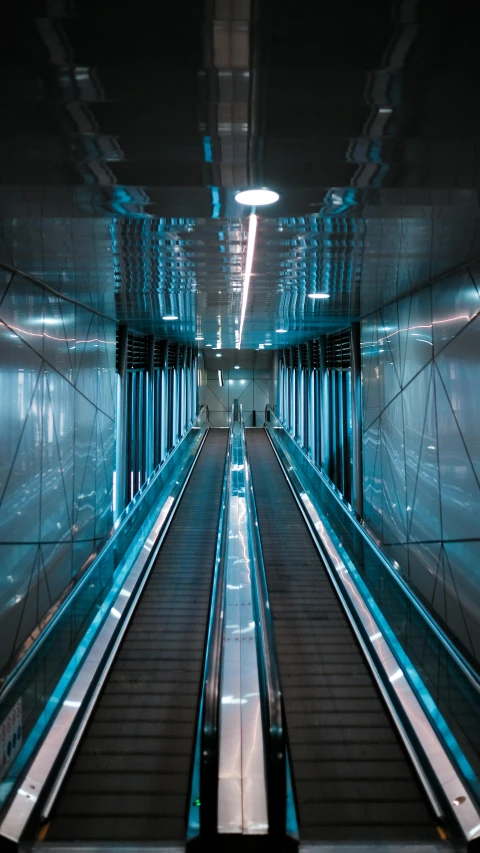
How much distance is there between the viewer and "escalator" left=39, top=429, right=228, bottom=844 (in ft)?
11.8

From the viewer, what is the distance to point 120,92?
252 centimetres

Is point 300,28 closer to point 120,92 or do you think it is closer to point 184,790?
point 120,92

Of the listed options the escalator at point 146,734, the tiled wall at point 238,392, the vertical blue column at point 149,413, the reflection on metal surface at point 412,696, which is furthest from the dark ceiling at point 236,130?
the tiled wall at point 238,392

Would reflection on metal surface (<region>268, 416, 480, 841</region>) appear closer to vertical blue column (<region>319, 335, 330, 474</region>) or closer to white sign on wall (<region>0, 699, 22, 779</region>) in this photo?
white sign on wall (<region>0, 699, 22, 779</region>)

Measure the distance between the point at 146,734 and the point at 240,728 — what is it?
788 mm

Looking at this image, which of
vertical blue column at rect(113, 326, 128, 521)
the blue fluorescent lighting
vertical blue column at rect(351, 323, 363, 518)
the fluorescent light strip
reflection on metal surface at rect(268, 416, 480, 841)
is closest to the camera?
the blue fluorescent lighting

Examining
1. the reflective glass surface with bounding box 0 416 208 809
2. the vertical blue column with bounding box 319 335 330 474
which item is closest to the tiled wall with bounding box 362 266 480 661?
the reflective glass surface with bounding box 0 416 208 809

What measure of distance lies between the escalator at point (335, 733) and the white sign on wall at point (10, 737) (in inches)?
62.3

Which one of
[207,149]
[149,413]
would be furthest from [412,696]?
[149,413]

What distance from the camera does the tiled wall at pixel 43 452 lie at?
5.11 m

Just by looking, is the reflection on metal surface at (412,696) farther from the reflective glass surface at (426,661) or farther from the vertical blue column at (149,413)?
the vertical blue column at (149,413)

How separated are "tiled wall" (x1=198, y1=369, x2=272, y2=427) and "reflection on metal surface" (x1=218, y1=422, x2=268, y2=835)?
2796 cm

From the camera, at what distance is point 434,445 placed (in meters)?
6.49

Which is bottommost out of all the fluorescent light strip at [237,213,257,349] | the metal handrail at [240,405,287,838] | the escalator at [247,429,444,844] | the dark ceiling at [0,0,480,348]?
the escalator at [247,429,444,844]
